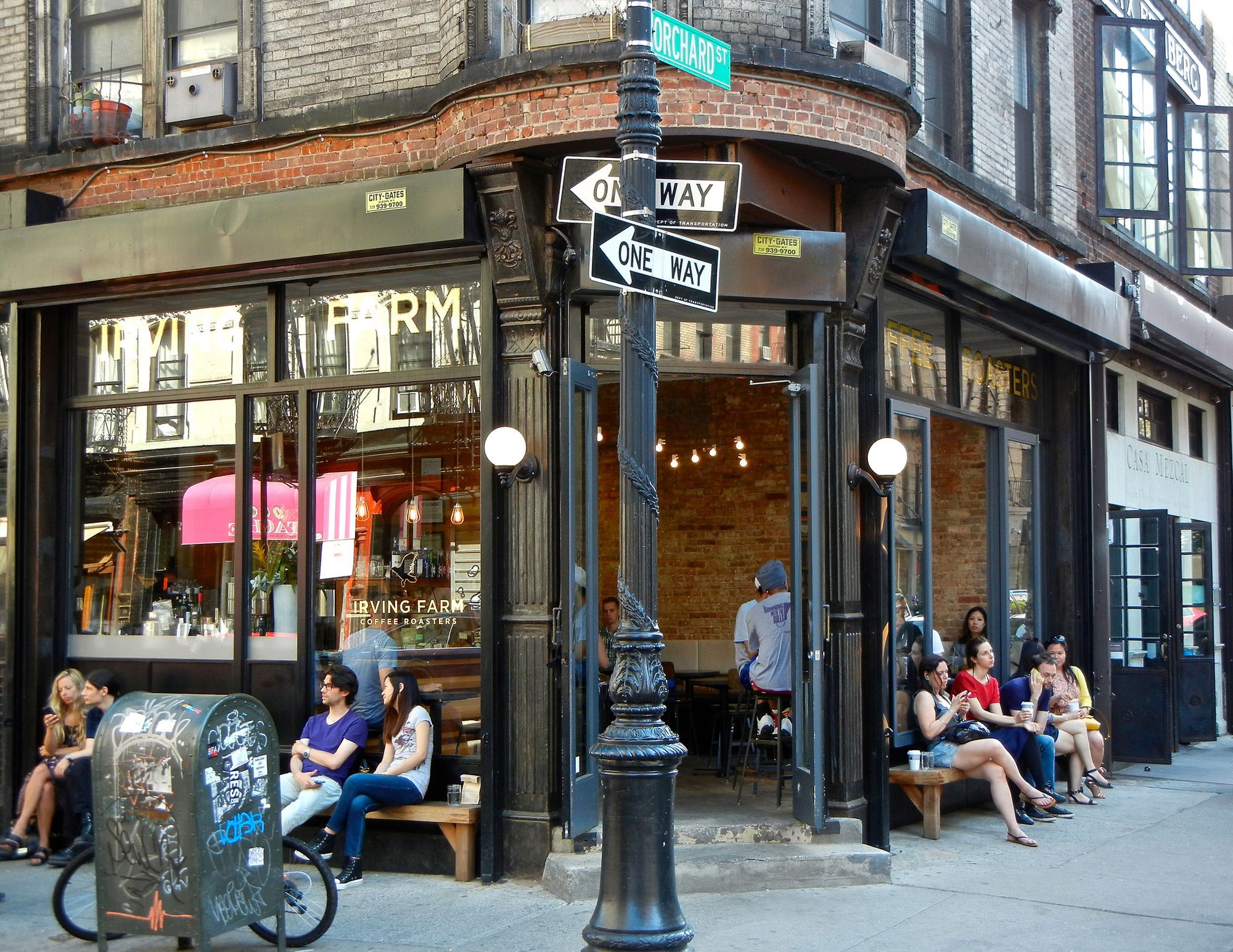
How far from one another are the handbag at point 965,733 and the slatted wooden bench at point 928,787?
242mm

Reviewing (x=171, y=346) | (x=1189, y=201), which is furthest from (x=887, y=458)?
(x=1189, y=201)

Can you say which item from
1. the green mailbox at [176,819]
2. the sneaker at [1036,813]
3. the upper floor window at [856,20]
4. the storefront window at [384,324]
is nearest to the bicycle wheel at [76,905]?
the green mailbox at [176,819]

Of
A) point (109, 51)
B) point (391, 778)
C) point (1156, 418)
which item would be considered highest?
point (109, 51)

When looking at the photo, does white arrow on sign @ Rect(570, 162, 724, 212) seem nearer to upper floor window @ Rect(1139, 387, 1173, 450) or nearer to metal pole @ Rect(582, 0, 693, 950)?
metal pole @ Rect(582, 0, 693, 950)

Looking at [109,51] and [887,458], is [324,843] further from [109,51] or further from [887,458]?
[109,51]

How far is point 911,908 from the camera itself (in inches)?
316

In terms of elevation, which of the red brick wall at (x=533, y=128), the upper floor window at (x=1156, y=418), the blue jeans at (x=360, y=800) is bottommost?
the blue jeans at (x=360, y=800)

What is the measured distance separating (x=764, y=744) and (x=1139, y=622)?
592 centimetres

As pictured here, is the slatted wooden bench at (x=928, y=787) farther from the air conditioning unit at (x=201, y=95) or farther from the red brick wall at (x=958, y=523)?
the air conditioning unit at (x=201, y=95)

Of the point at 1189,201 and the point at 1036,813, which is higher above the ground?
the point at 1189,201

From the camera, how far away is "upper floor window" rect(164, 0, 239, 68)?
10.4m

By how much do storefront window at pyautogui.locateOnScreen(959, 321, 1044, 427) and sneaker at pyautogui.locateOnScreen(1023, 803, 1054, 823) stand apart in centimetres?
329

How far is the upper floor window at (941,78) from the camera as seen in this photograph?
11.7m

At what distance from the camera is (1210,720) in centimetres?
1568
